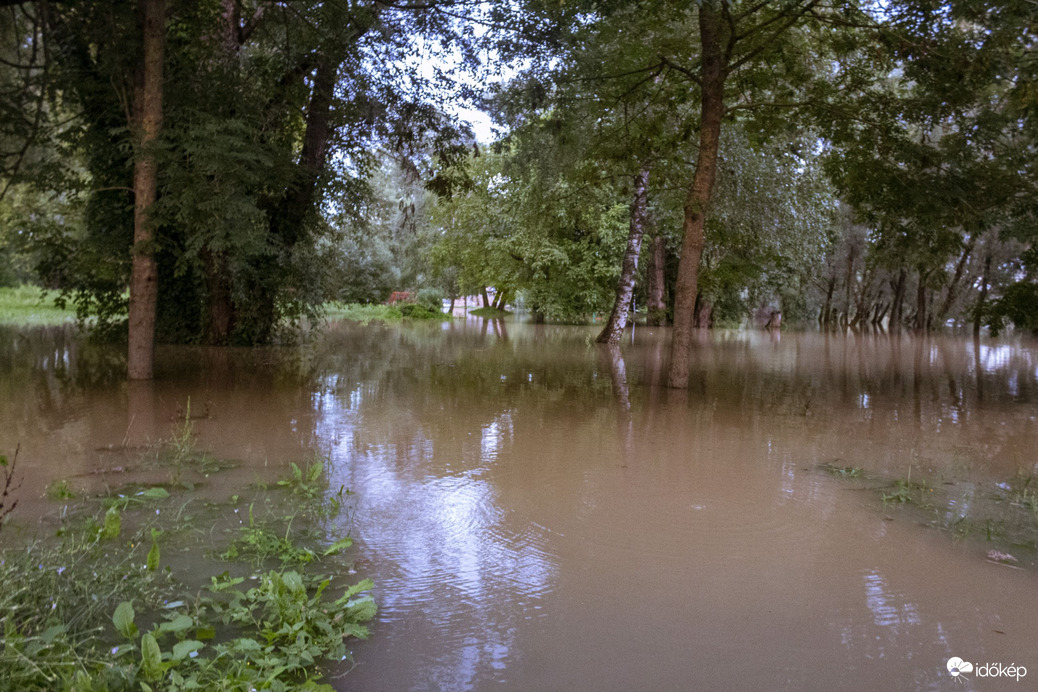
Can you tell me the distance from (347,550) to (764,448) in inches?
200

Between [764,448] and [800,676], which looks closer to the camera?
[800,676]

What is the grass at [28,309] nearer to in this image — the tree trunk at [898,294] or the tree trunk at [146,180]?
the tree trunk at [146,180]

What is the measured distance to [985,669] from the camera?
3531mm

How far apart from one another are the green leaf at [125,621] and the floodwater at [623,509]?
976 millimetres

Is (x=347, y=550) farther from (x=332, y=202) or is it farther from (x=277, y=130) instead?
(x=332, y=202)

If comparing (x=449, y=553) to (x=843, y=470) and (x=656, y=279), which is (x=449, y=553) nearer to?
(x=843, y=470)

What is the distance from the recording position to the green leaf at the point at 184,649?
10.3 ft

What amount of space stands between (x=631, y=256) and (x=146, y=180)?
578 inches

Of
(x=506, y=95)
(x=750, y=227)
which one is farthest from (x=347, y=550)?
(x=750, y=227)

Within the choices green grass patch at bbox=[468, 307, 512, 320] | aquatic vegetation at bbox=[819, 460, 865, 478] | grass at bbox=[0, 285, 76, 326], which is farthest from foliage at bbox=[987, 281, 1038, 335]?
green grass patch at bbox=[468, 307, 512, 320]

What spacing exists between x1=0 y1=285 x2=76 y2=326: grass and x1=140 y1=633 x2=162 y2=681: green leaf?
19.3m

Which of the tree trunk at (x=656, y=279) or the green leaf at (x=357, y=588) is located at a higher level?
the tree trunk at (x=656, y=279)

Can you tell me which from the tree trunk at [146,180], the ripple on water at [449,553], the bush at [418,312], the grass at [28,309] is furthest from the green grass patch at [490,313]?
the ripple on water at [449,553]

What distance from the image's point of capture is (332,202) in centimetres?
1870
